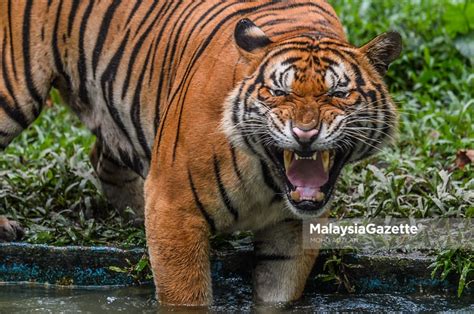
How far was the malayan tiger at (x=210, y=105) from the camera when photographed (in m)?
4.68

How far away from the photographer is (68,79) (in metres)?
6.20

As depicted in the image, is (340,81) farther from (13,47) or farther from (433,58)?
(433,58)

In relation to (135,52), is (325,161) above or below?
below

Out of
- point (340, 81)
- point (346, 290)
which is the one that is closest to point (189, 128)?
point (340, 81)

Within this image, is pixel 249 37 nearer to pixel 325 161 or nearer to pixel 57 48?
pixel 325 161

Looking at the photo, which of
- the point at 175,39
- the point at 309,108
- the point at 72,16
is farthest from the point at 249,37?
the point at 72,16

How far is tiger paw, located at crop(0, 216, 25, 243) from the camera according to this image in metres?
6.19

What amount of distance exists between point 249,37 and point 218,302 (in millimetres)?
1461

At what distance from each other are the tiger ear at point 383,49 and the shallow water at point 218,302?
131cm

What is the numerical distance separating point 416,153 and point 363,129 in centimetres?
281

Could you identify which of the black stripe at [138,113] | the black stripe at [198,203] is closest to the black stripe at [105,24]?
the black stripe at [138,113]

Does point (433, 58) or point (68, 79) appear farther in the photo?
point (433, 58)

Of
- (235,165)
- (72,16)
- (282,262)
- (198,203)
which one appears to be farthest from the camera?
(72,16)

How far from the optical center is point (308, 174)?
470 centimetres
